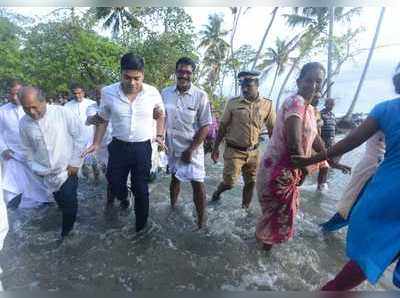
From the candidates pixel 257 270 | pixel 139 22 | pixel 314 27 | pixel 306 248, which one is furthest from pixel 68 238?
pixel 314 27

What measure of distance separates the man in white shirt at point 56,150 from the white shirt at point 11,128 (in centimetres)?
17

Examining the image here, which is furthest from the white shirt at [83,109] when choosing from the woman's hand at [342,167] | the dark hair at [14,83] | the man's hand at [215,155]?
the woman's hand at [342,167]

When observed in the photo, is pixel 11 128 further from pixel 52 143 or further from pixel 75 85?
pixel 75 85

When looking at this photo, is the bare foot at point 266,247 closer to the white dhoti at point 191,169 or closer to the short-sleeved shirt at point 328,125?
the white dhoti at point 191,169

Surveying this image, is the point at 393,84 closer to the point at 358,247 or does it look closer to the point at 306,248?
the point at 358,247

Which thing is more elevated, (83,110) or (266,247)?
(83,110)

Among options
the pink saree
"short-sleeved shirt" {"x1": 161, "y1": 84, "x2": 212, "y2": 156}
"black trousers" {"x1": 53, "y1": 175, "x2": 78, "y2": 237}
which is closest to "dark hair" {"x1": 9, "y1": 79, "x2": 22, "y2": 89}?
"black trousers" {"x1": 53, "y1": 175, "x2": 78, "y2": 237}

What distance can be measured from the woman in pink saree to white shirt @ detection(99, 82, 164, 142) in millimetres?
964

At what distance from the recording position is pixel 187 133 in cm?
308

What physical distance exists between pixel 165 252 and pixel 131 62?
1.41 metres

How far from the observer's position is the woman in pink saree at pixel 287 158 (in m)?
2.30

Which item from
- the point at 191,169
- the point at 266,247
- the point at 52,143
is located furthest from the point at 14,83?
the point at 266,247

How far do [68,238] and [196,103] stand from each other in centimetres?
144

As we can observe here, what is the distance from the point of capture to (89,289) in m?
2.40
